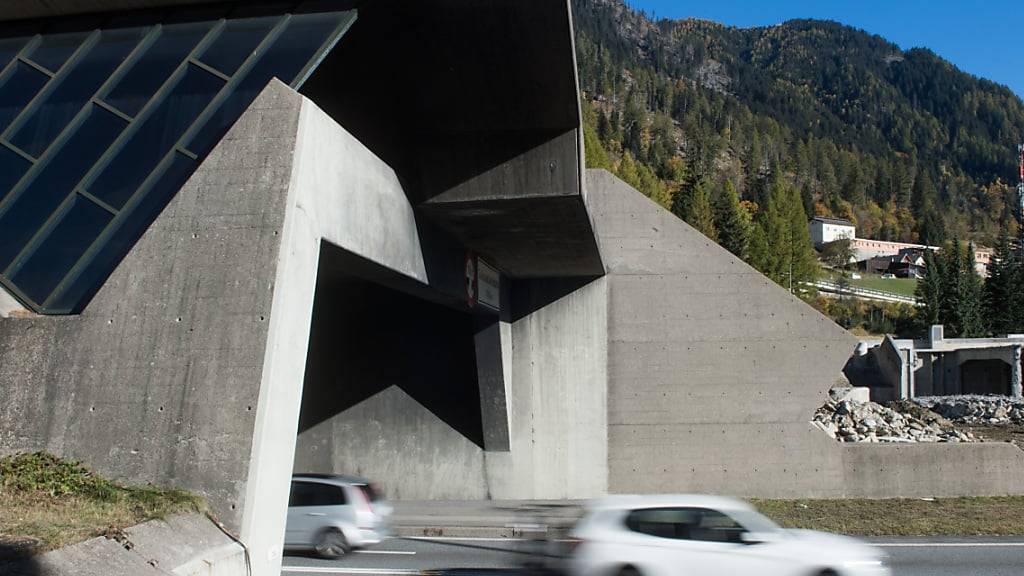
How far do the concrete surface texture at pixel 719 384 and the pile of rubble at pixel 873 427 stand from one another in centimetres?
321

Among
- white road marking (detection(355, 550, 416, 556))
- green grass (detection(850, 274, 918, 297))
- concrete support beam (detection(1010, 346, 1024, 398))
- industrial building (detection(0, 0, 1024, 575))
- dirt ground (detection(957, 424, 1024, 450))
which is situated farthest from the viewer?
green grass (detection(850, 274, 918, 297))

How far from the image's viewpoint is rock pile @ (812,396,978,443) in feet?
81.6

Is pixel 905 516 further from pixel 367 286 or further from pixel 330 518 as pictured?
pixel 367 286

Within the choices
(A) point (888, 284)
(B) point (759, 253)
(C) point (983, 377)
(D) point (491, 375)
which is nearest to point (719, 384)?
(D) point (491, 375)

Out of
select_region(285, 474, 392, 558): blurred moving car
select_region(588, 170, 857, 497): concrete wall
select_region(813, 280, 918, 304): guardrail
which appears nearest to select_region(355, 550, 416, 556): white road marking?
select_region(285, 474, 392, 558): blurred moving car

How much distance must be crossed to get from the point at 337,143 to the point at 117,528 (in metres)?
5.11

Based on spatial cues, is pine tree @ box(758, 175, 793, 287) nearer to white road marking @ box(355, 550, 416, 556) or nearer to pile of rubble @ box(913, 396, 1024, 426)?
pile of rubble @ box(913, 396, 1024, 426)

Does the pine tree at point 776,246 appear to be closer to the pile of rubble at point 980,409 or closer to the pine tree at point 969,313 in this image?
the pine tree at point 969,313

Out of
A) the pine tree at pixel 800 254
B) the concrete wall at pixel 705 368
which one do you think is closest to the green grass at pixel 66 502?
the concrete wall at pixel 705 368

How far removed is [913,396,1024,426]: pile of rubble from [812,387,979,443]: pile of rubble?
1627 cm

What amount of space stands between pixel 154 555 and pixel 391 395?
13.9 metres

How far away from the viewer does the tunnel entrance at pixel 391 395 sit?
2034cm

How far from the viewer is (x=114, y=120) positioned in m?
10.4

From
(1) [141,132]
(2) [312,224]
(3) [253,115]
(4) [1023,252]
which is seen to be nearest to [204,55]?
(1) [141,132]
